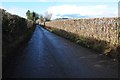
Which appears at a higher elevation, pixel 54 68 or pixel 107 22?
pixel 107 22

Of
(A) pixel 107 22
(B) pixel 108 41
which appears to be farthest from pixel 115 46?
(A) pixel 107 22

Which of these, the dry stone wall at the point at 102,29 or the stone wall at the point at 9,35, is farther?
the dry stone wall at the point at 102,29

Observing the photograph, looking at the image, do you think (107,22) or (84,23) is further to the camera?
(84,23)

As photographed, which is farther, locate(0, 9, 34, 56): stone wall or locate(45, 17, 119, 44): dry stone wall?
locate(45, 17, 119, 44): dry stone wall

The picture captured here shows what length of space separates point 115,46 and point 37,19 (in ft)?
454

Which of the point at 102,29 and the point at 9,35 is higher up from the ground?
the point at 102,29

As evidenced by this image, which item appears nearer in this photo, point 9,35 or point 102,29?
point 9,35

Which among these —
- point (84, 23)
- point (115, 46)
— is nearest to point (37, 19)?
point (84, 23)

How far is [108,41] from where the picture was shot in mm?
16641

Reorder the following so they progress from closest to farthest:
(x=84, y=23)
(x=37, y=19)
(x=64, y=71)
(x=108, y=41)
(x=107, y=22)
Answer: (x=64, y=71), (x=108, y=41), (x=107, y=22), (x=84, y=23), (x=37, y=19)

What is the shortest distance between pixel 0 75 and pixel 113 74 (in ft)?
12.6

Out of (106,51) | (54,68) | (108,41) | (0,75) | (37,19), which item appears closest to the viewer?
(0,75)

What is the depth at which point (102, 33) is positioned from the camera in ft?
61.0

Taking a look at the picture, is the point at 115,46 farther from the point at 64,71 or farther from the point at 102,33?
the point at 64,71
